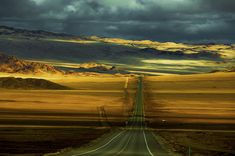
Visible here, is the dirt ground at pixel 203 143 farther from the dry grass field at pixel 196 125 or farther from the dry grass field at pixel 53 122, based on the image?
the dry grass field at pixel 53 122

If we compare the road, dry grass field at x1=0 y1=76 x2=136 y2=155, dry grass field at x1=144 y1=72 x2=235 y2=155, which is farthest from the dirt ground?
dry grass field at x1=0 y1=76 x2=136 y2=155

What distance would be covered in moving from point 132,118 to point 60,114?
57.3 feet

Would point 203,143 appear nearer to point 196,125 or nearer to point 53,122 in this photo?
point 196,125

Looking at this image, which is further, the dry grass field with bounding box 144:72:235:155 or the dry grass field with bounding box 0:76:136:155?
the dry grass field with bounding box 0:76:136:155

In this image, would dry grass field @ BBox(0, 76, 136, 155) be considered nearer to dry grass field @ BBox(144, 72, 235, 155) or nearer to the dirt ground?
dry grass field @ BBox(144, 72, 235, 155)

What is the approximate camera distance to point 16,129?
93375mm

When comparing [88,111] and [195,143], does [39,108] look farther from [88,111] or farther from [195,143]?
[195,143]

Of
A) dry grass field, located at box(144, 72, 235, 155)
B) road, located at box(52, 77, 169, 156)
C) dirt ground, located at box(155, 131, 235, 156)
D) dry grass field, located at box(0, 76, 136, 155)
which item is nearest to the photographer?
road, located at box(52, 77, 169, 156)

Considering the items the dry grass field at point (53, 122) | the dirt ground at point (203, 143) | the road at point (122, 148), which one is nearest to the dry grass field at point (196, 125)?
the dirt ground at point (203, 143)

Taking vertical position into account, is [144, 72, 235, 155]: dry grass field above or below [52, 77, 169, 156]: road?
below

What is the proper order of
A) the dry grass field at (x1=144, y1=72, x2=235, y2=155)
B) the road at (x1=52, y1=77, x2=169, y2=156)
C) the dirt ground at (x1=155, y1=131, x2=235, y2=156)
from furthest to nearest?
the dry grass field at (x1=144, y1=72, x2=235, y2=155) → the dirt ground at (x1=155, y1=131, x2=235, y2=156) → the road at (x1=52, y1=77, x2=169, y2=156)

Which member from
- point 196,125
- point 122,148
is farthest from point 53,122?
point 122,148

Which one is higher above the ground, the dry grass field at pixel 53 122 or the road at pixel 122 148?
the road at pixel 122 148

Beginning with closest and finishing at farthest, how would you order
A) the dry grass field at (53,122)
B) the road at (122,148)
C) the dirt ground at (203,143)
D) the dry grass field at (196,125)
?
the road at (122,148) < the dirt ground at (203,143) < the dry grass field at (196,125) < the dry grass field at (53,122)
